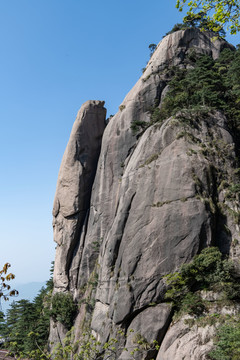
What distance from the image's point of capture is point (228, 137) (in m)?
23.0

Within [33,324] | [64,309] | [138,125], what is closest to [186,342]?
[64,309]

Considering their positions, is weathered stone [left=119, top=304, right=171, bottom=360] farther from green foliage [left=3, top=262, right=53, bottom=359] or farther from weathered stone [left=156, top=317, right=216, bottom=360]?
green foliage [left=3, top=262, right=53, bottom=359]

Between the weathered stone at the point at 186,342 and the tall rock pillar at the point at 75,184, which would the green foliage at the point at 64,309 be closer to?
the tall rock pillar at the point at 75,184

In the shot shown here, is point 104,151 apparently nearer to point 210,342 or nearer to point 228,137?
point 228,137

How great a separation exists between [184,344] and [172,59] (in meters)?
29.5

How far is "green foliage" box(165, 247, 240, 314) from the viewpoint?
16234 mm

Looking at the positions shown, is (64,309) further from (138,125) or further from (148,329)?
(138,125)

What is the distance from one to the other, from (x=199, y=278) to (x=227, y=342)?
382cm

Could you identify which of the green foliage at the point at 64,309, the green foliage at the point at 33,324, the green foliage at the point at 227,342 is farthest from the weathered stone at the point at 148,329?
the green foliage at the point at 33,324

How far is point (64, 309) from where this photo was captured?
28016 mm

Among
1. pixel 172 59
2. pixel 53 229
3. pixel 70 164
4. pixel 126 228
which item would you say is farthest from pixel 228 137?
pixel 53 229

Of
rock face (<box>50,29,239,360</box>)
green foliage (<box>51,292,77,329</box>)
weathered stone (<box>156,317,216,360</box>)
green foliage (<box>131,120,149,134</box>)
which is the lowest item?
weathered stone (<box>156,317,216,360</box>)

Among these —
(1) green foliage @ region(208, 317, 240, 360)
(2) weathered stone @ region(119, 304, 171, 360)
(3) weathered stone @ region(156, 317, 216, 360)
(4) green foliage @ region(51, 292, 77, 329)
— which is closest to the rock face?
(2) weathered stone @ region(119, 304, 171, 360)

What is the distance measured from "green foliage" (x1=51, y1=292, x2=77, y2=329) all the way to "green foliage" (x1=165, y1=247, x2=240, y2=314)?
47.9ft
